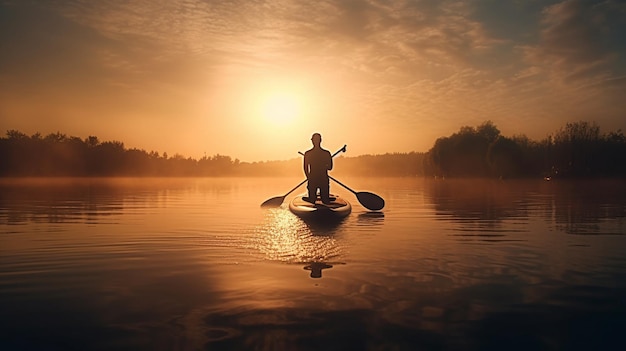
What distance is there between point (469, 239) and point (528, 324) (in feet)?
24.4

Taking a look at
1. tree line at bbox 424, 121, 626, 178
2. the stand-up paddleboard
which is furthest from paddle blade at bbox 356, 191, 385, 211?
tree line at bbox 424, 121, 626, 178

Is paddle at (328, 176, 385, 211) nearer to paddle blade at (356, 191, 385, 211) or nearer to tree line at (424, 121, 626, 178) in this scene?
paddle blade at (356, 191, 385, 211)

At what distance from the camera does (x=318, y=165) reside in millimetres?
18844

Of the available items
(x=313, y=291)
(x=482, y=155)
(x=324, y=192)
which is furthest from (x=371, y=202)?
(x=482, y=155)

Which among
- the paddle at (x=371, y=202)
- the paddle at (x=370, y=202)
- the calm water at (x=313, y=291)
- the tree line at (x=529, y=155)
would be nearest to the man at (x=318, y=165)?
the paddle at (x=370, y=202)

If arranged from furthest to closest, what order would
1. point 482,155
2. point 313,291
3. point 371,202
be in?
point 482,155, point 371,202, point 313,291

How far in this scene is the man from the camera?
18.8 metres

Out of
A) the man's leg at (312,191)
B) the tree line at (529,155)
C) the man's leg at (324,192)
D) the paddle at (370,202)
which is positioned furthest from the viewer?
the tree line at (529,155)

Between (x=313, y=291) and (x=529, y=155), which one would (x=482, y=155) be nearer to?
(x=529, y=155)

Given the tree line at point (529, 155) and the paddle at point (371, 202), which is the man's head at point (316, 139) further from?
the tree line at point (529, 155)

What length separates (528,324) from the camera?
17.4ft

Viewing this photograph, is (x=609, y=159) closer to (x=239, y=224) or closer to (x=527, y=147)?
(x=527, y=147)

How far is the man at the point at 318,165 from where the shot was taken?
1875cm

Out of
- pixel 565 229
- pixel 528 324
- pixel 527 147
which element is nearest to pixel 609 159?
pixel 527 147
